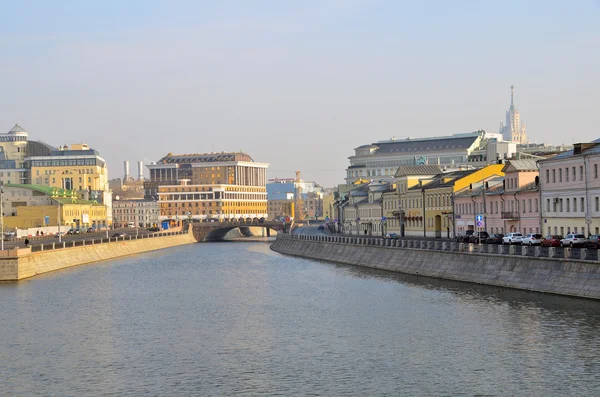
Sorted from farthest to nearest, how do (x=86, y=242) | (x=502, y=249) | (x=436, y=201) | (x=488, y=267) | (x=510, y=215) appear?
1. (x=86, y=242)
2. (x=436, y=201)
3. (x=510, y=215)
4. (x=488, y=267)
5. (x=502, y=249)

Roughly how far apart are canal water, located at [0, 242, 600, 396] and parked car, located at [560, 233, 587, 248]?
653 cm

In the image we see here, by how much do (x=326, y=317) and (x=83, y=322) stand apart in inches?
556

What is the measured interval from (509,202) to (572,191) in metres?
17.5

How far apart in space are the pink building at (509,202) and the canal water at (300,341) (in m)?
17.6

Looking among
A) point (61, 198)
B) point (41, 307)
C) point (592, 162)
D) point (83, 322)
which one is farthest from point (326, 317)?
point (61, 198)

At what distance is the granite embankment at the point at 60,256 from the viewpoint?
278ft

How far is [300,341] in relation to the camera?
48938 millimetres

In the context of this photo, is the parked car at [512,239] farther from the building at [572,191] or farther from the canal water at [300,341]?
the canal water at [300,341]

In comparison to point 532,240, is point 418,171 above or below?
above

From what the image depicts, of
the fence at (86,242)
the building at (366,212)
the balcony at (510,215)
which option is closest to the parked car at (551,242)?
the balcony at (510,215)

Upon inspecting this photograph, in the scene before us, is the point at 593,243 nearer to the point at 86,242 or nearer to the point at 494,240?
the point at 494,240

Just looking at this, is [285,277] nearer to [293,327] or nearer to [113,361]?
[293,327]

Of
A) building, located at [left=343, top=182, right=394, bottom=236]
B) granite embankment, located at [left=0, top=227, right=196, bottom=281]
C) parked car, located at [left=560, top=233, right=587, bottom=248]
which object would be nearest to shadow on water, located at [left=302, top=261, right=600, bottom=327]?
parked car, located at [left=560, top=233, right=587, bottom=248]

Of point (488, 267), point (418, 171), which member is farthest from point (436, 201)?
point (488, 267)
